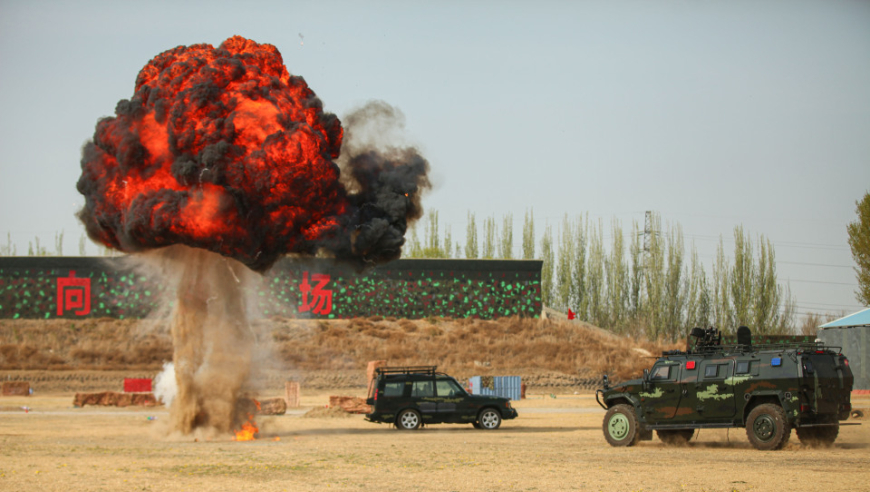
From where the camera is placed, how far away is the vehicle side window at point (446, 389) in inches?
1072

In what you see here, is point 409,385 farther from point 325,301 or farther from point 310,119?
point 325,301

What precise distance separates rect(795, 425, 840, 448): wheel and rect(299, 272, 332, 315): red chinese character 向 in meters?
57.0

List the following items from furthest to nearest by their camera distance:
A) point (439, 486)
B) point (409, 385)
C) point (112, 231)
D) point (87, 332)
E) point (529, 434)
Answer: point (87, 332) → point (409, 385) → point (529, 434) → point (112, 231) → point (439, 486)

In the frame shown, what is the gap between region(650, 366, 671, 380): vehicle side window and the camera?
67.9ft

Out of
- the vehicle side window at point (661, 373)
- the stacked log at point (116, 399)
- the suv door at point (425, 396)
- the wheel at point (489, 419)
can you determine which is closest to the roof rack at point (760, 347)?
the vehicle side window at point (661, 373)

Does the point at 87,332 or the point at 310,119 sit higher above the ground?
Result: the point at 310,119

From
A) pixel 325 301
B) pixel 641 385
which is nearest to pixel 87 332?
pixel 325 301

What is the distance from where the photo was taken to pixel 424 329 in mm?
72625

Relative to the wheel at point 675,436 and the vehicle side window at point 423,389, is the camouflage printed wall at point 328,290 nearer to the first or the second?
the vehicle side window at point 423,389

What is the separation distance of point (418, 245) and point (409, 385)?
230 ft

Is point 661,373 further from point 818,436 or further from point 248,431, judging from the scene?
point 248,431

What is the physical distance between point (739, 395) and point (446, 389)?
10.7m

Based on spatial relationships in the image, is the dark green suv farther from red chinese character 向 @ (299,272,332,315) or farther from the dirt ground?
red chinese character 向 @ (299,272,332,315)

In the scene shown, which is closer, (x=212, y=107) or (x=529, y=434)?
(x=212, y=107)
